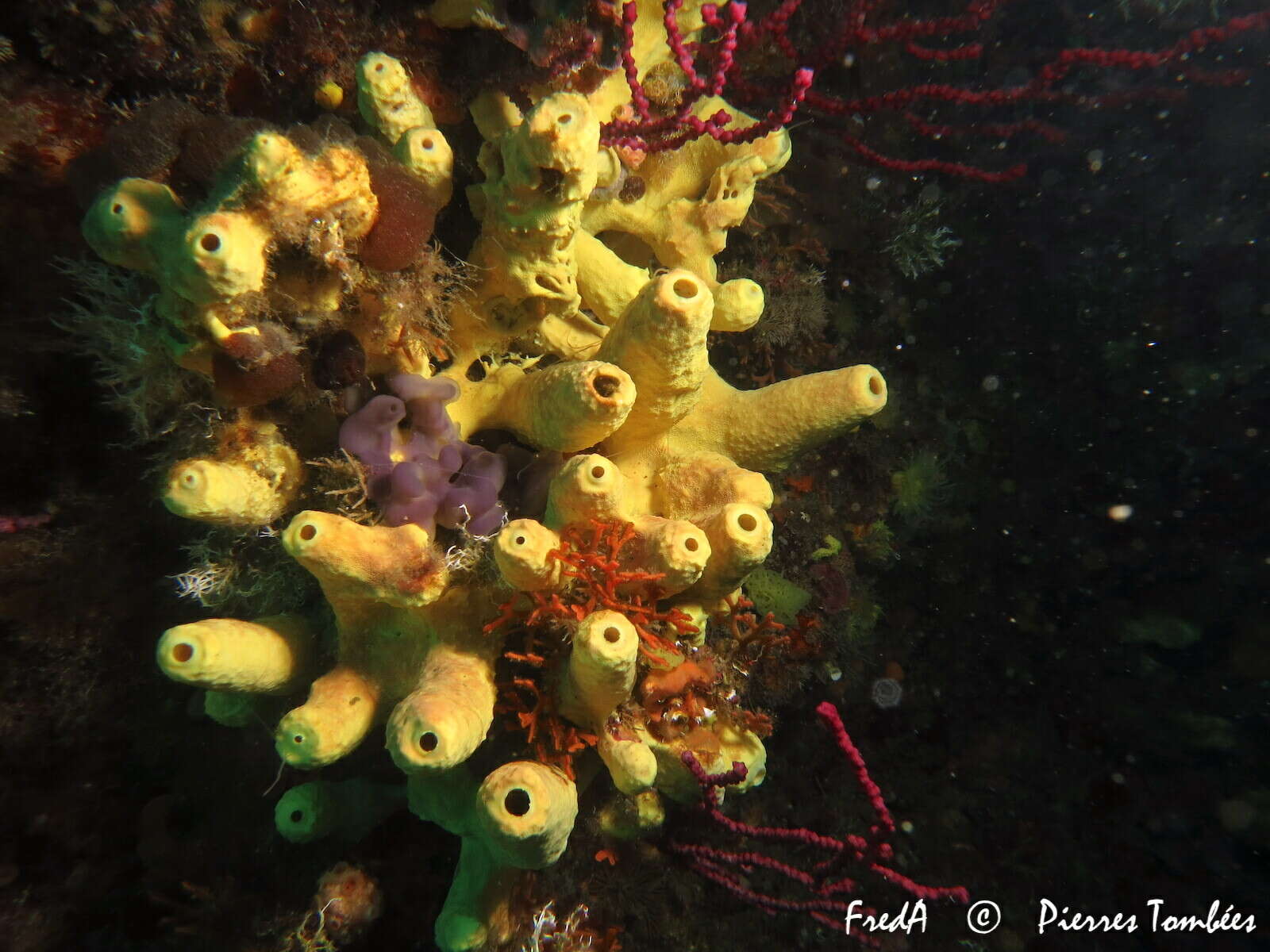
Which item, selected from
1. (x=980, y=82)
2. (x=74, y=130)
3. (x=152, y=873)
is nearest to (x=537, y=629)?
(x=74, y=130)

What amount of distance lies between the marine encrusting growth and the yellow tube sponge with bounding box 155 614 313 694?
1 cm

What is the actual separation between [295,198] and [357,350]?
0.62 m

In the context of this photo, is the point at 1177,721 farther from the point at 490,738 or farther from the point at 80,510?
the point at 80,510

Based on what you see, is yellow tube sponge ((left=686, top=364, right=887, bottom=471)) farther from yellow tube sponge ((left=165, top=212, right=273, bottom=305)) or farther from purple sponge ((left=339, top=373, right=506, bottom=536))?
yellow tube sponge ((left=165, top=212, right=273, bottom=305))

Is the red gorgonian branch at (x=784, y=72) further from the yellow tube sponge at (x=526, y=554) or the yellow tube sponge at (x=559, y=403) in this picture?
the yellow tube sponge at (x=526, y=554)

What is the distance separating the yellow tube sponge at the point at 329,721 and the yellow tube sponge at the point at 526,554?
0.87 metres

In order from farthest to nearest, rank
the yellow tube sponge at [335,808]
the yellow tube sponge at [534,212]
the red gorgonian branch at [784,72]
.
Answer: the yellow tube sponge at [335,808] → the red gorgonian branch at [784,72] → the yellow tube sponge at [534,212]

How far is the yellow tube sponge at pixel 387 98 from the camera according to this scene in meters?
2.28

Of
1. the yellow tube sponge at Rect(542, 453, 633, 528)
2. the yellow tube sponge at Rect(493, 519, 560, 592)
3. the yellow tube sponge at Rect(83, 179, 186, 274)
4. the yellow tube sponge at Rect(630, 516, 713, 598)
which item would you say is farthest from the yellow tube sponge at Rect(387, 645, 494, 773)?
the yellow tube sponge at Rect(83, 179, 186, 274)

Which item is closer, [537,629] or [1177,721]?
[537,629]

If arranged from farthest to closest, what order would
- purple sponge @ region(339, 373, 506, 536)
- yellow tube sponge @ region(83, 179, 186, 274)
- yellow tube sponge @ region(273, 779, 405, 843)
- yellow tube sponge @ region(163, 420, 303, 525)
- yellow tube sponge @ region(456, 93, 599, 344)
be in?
yellow tube sponge @ region(273, 779, 405, 843) < purple sponge @ region(339, 373, 506, 536) < yellow tube sponge @ region(163, 420, 303, 525) < yellow tube sponge @ region(456, 93, 599, 344) < yellow tube sponge @ region(83, 179, 186, 274)

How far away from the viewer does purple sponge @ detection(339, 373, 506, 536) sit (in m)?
2.50

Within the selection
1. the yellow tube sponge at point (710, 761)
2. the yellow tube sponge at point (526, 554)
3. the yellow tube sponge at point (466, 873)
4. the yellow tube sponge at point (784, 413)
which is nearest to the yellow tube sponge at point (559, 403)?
the yellow tube sponge at point (526, 554)

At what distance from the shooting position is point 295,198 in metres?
1.91
